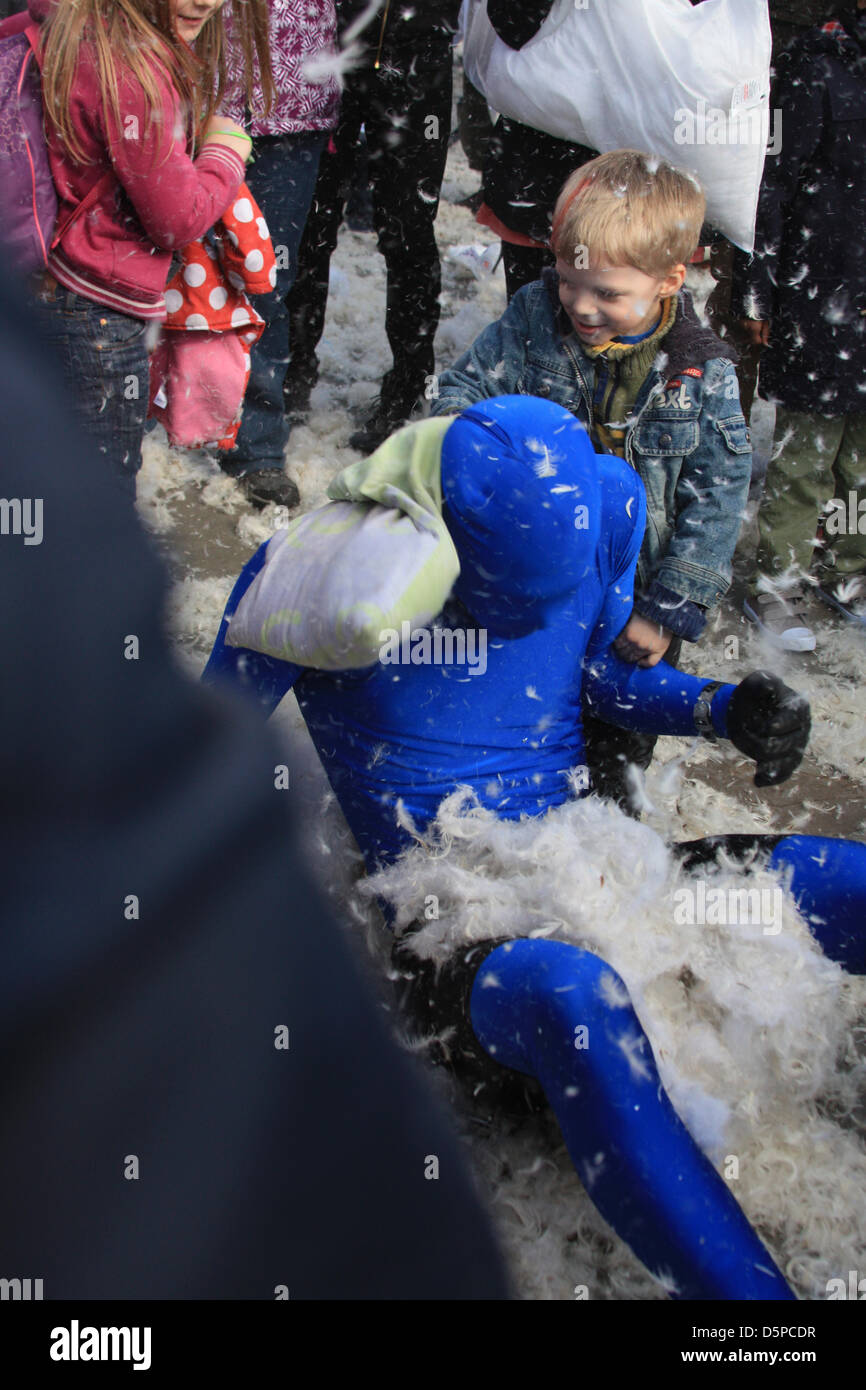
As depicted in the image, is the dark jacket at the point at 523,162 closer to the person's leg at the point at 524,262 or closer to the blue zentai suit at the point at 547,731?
the person's leg at the point at 524,262

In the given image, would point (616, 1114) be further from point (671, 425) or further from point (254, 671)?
point (671, 425)

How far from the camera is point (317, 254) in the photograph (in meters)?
4.02

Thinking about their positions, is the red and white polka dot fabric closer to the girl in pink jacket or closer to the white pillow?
the girl in pink jacket

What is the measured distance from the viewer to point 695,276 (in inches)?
220

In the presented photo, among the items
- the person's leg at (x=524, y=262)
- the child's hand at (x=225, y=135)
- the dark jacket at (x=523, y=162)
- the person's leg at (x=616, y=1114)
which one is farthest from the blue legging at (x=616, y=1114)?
the person's leg at (x=524, y=262)

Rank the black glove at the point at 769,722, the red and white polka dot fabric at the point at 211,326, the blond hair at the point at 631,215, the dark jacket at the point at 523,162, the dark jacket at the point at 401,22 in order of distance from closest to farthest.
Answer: the black glove at the point at 769,722 < the blond hair at the point at 631,215 < the red and white polka dot fabric at the point at 211,326 < the dark jacket at the point at 523,162 < the dark jacket at the point at 401,22

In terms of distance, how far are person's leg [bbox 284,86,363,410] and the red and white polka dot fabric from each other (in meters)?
1.13

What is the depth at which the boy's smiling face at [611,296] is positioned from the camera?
6.90 feet

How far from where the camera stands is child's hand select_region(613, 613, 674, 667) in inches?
78.7

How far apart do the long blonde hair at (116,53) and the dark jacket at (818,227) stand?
5.88 ft

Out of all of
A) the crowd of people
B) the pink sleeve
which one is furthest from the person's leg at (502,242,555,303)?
the pink sleeve
